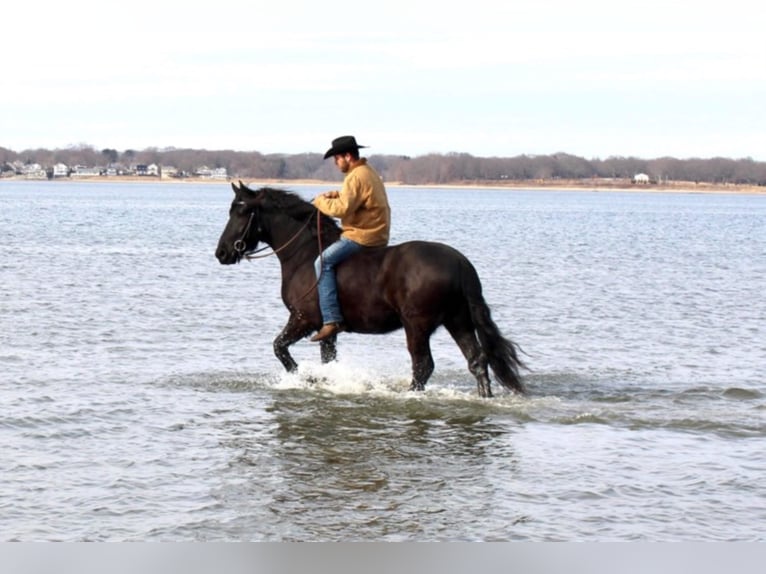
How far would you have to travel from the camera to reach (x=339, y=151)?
12.5 metres

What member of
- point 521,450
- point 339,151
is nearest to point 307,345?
point 339,151

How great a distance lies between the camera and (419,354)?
41.4 feet

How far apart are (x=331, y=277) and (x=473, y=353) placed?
1.68 m

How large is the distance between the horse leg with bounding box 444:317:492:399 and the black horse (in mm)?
10

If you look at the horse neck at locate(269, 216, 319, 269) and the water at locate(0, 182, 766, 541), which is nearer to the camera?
the water at locate(0, 182, 766, 541)

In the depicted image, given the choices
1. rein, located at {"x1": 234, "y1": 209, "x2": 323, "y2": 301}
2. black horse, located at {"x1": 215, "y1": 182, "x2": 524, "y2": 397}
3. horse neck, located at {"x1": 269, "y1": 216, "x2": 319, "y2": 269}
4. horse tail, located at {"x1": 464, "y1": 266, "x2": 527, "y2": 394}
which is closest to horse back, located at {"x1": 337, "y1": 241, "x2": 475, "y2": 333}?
black horse, located at {"x1": 215, "y1": 182, "x2": 524, "y2": 397}

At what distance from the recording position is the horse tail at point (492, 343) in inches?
488

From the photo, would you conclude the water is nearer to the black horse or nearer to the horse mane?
the black horse

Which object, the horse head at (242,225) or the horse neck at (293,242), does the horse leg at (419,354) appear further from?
the horse head at (242,225)

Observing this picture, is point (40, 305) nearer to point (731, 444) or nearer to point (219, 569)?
point (731, 444)

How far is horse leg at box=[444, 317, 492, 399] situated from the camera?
41.2ft

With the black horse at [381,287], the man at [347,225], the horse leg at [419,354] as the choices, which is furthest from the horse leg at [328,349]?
the horse leg at [419,354]

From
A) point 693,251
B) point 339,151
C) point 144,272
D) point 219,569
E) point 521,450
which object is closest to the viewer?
point 219,569

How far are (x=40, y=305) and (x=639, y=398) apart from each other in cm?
1248
